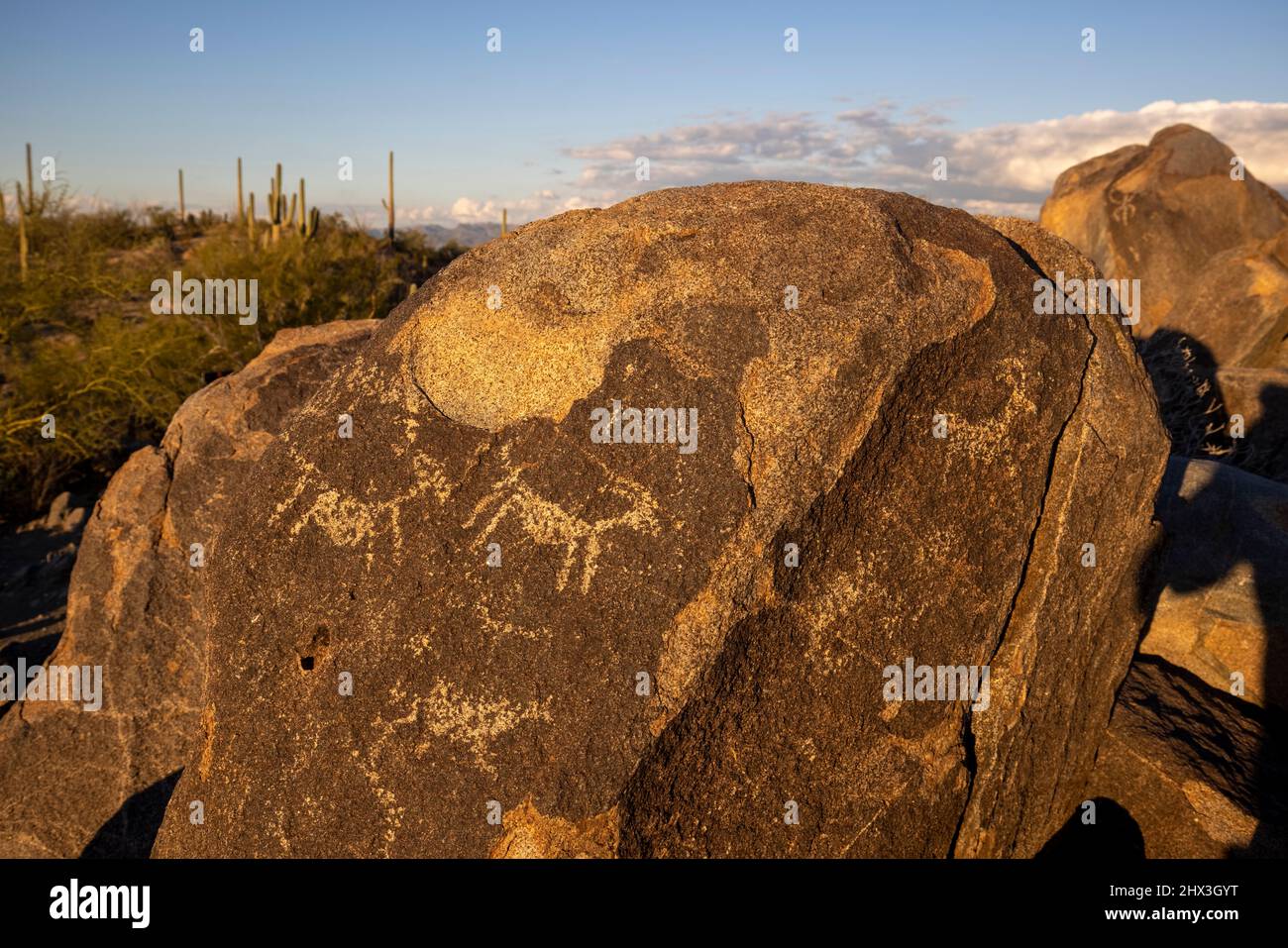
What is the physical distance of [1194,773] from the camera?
3.56m

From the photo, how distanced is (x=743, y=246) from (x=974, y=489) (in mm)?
1004

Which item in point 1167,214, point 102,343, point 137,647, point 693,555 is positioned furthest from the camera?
point 1167,214

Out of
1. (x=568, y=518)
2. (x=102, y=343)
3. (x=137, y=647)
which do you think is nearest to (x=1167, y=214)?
(x=102, y=343)

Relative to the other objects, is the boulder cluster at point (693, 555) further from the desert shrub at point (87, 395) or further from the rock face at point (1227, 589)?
the desert shrub at point (87, 395)

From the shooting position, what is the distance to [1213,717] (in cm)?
399

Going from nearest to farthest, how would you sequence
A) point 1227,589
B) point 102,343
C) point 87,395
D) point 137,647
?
1. point 137,647
2. point 1227,589
3. point 87,395
4. point 102,343

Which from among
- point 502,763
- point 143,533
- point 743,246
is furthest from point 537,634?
point 143,533

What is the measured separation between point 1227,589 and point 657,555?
3268mm

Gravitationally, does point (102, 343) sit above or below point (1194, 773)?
above

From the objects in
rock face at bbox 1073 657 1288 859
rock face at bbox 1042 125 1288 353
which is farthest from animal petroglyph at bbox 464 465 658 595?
rock face at bbox 1042 125 1288 353

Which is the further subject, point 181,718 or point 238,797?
point 181,718

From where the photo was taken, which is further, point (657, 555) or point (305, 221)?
point (305, 221)

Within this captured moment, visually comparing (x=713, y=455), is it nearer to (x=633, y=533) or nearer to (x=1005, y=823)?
(x=633, y=533)

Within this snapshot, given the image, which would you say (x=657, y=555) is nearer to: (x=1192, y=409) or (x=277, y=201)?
(x=1192, y=409)
